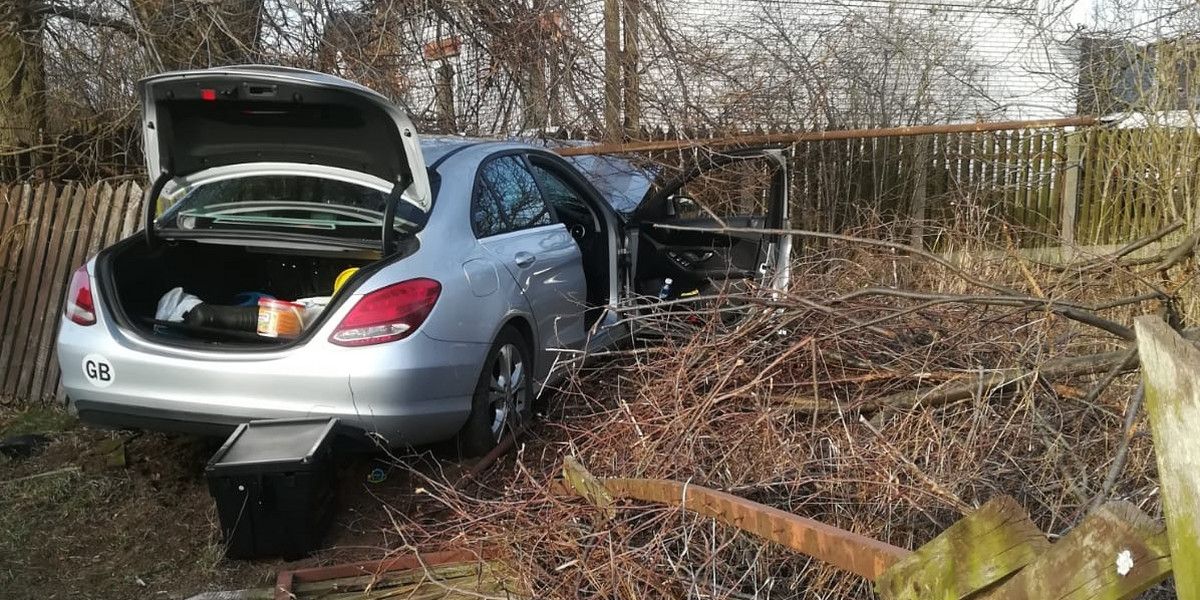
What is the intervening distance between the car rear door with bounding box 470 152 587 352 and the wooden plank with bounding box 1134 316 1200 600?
320cm

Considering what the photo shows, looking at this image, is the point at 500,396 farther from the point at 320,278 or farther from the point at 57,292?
the point at 57,292

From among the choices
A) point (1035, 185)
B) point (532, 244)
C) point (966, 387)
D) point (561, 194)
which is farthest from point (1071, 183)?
point (966, 387)

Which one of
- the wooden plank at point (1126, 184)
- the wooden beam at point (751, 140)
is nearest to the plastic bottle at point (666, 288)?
the wooden beam at point (751, 140)

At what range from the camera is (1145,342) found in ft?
5.65

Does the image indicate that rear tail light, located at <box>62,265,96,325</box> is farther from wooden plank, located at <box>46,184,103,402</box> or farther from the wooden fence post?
the wooden fence post

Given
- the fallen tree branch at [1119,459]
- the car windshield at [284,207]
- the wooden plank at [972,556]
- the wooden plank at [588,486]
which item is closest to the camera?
the wooden plank at [972,556]

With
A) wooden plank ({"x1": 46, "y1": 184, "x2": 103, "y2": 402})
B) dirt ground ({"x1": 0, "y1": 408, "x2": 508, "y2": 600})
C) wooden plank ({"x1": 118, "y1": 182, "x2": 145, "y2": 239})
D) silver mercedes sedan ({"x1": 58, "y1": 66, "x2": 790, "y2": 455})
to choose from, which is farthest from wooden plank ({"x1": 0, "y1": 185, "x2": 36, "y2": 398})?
silver mercedes sedan ({"x1": 58, "y1": 66, "x2": 790, "y2": 455})

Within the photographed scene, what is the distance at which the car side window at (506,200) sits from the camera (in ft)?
15.3

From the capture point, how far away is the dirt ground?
11.8 ft

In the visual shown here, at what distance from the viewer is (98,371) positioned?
400 cm

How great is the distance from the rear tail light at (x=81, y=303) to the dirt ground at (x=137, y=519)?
84cm

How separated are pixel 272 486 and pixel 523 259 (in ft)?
5.73

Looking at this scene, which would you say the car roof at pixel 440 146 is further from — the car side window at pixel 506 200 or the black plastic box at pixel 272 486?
the black plastic box at pixel 272 486

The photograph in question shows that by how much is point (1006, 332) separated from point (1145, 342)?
2327 millimetres
